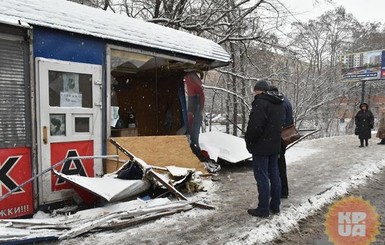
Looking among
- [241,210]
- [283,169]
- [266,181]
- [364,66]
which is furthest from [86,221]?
[364,66]

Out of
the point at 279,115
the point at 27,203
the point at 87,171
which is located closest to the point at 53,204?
the point at 27,203

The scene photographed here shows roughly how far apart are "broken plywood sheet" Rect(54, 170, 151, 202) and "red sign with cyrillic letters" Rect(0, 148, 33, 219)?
55 cm

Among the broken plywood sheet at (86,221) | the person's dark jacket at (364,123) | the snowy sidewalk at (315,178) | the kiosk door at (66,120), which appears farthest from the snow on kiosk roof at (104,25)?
the person's dark jacket at (364,123)

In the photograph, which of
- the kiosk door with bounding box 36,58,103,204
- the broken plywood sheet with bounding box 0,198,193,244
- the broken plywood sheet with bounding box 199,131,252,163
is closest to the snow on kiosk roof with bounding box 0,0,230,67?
the kiosk door with bounding box 36,58,103,204

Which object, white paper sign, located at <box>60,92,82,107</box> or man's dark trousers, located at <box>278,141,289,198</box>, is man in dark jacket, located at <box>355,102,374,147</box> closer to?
man's dark trousers, located at <box>278,141,289,198</box>

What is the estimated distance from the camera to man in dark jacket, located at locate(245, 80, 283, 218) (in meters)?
4.52

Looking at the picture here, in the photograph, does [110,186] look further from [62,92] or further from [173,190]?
[62,92]

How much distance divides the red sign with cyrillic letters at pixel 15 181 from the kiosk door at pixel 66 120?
21 cm

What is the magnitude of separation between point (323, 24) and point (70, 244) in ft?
111

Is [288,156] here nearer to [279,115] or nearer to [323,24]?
[279,115]

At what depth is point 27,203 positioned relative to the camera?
4.85 meters

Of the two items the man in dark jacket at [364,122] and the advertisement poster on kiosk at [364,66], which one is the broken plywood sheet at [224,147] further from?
the advertisement poster on kiosk at [364,66]

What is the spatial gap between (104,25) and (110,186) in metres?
2.83

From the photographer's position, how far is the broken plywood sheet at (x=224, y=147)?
8.30 metres
